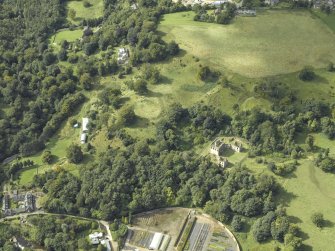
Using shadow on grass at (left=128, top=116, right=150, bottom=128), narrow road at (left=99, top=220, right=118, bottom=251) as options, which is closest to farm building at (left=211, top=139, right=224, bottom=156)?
shadow on grass at (left=128, top=116, right=150, bottom=128)

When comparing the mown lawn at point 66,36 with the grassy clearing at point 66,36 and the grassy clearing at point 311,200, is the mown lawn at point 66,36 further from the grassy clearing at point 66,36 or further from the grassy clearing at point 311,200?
the grassy clearing at point 311,200

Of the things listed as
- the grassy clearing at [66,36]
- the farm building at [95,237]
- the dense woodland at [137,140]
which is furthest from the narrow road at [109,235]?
the grassy clearing at [66,36]

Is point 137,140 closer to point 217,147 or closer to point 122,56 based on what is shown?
point 217,147

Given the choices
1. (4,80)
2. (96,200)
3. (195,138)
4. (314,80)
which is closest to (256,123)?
(195,138)

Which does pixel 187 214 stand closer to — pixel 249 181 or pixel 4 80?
pixel 249 181

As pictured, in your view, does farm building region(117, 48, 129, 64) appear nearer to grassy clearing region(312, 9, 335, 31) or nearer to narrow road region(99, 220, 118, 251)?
narrow road region(99, 220, 118, 251)
